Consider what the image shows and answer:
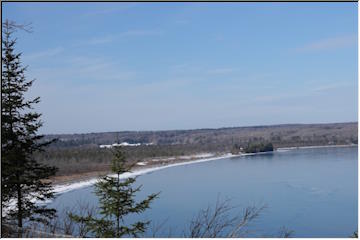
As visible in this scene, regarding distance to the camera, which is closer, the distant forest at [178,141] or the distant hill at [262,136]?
the distant forest at [178,141]

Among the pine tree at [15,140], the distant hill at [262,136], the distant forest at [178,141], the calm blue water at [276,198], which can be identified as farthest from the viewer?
the distant hill at [262,136]

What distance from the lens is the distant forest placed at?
24.9m

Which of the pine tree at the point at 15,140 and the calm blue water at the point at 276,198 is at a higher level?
the pine tree at the point at 15,140

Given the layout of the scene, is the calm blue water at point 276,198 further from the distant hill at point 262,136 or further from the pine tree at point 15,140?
the distant hill at point 262,136

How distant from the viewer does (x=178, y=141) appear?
2105 inches

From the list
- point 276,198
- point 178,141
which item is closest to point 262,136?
point 178,141

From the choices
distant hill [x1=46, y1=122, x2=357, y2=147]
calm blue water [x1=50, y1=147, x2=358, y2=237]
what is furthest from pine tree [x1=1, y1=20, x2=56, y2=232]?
distant hill [x1=46, y1=122, x2=357, y2=147]

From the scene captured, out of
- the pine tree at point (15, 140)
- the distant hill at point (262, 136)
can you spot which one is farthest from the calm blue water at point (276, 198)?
the distant hill at point (262, 136)

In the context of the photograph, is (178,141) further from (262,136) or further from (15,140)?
(15,140)

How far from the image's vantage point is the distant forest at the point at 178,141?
81.6 ft

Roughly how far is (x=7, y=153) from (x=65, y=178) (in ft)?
61.8

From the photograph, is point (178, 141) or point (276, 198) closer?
point (276, 198)

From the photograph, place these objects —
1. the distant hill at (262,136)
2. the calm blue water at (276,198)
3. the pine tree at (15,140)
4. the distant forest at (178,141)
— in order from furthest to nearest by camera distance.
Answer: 1. the distant hill at (262,136)
2. the distant forest at (178,141)
3. the calm blue water at (276,198)
4. the pine tree at (15,140)

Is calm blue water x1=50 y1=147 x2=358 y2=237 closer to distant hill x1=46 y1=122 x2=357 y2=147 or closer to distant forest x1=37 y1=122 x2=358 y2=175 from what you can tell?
distant forest x1=37 y1=122 x2=358 y2=175
